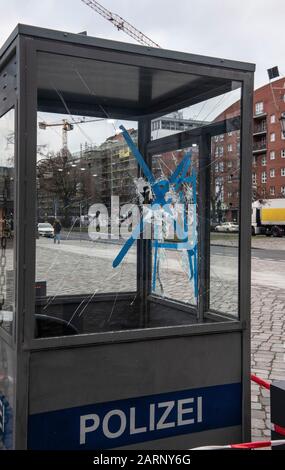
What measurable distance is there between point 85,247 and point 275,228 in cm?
4276

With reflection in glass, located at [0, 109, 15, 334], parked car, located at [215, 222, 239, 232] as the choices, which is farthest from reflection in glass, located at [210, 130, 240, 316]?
reflection in glass, located at [0, 109, 15, 334]

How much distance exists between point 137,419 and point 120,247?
167cm

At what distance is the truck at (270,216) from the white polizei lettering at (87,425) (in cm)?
4220

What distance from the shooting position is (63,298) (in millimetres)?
4207

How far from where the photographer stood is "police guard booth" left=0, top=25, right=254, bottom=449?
107 inches

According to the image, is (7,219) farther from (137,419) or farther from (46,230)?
(137,419)

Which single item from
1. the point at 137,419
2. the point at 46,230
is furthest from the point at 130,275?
the point at 137,419

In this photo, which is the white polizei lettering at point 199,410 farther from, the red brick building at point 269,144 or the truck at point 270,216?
the red brick building at point 269,144

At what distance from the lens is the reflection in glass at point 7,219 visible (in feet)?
9.48

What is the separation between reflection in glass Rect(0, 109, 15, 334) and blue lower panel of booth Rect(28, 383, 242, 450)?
596 mm

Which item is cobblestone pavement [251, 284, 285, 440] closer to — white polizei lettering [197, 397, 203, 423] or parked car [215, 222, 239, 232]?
white polizei lettering [197, 397, 203, 423]

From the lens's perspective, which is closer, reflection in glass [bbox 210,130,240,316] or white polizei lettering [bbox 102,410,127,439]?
white polizei lettering [bbox 102,410,127,439]

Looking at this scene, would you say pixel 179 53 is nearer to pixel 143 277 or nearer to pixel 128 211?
pixel 128 211
